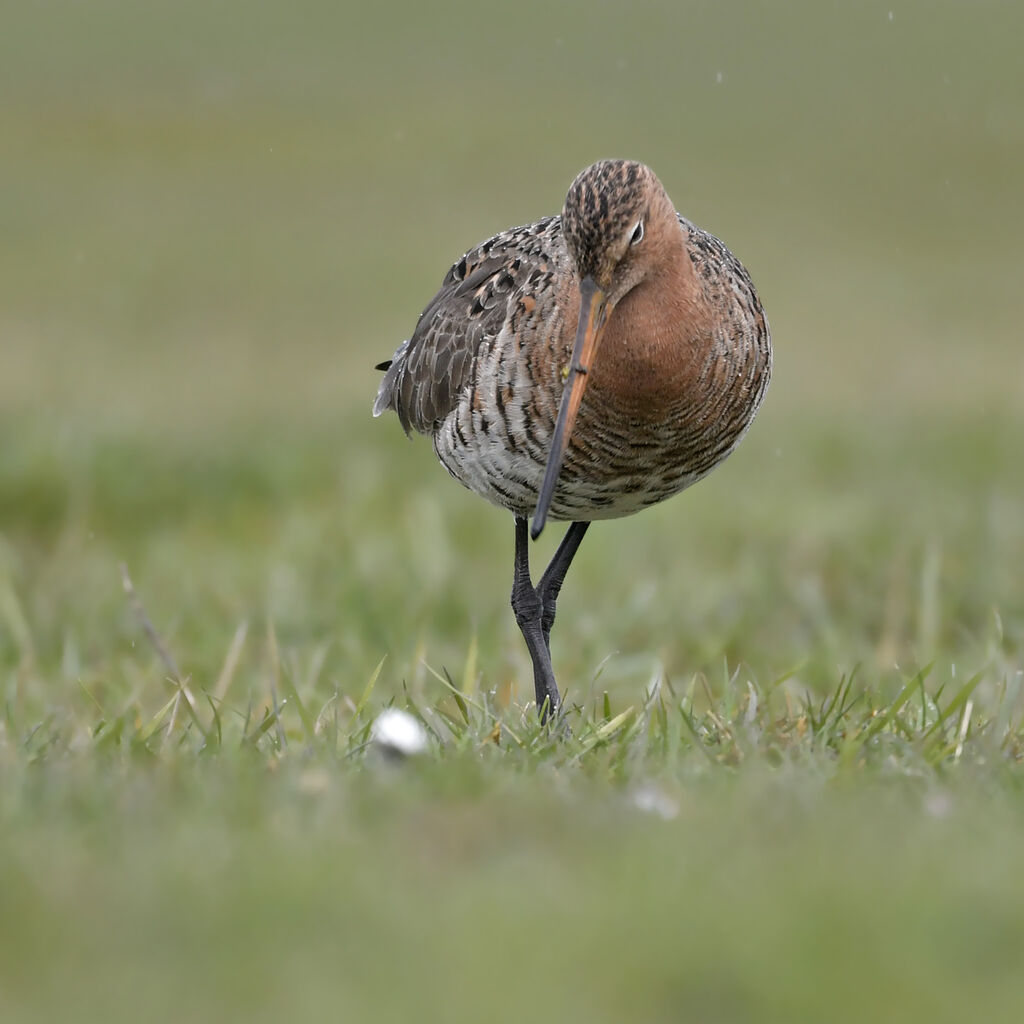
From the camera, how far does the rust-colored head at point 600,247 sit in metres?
4.43

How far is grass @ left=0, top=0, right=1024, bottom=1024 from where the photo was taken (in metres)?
2.40

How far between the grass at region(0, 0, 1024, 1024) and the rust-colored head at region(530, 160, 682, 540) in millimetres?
700

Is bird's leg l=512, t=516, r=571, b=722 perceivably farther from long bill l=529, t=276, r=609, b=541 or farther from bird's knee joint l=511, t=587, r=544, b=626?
long bill l=529, t=276, r=609, b=541

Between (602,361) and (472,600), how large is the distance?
3158 mm

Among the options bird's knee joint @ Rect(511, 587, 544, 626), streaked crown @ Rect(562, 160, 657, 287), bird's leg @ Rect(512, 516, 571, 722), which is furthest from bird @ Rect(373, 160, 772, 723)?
bird's knee joint @ Rect(511, 587, 544, 626)

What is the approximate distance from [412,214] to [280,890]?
685 inches

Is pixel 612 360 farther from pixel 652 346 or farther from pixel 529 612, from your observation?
pixel 529 612

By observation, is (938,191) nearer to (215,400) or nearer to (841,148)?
(841,148)

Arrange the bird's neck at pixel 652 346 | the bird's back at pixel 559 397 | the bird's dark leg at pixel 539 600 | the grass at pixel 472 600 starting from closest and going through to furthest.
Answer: the grass at pixel 472 600 < the bird's neck at pixel 652 346 < the bird's back at pixel 559 397 < the bird's dark leg at pixel 539 600

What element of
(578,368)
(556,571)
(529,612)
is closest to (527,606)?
(529,612)

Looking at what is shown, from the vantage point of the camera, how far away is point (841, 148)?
23391 millimetres

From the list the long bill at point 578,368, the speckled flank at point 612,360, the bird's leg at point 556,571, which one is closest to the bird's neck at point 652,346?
the speckled flank at point 612,360

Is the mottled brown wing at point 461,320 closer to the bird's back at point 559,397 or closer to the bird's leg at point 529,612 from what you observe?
the bird's back at point 559,397

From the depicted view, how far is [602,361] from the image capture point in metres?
4.66
